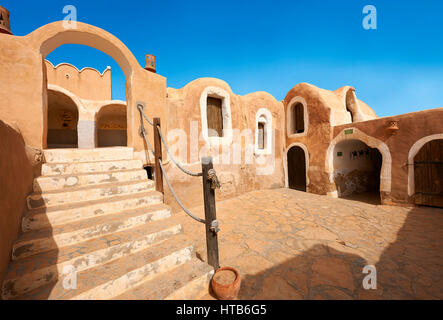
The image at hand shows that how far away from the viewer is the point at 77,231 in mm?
2029

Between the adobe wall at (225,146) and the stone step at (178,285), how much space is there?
3.03 metres

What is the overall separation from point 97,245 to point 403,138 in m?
8.26

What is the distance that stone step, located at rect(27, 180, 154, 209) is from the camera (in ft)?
7.55

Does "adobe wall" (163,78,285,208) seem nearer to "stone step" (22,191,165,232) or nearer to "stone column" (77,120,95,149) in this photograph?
"stone step" (22,191,165,232)

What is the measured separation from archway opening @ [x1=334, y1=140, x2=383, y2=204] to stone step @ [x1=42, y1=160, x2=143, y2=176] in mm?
7914

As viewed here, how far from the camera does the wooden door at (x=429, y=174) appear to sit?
5328mm

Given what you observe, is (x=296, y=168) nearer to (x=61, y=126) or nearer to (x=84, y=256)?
(x=84, y=256)

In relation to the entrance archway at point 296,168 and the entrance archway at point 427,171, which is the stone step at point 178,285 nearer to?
the entrance archway at point 427,171

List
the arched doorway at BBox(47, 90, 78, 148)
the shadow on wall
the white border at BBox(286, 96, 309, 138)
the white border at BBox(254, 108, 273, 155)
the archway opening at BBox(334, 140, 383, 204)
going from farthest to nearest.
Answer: the arched doorway at BBox(47, 90, 78, 148), the white border at BBox(286, 96, 309, 138), the white border at BBox(254, 108, 273, 155), the archway opening at BBox(334, 140, 383, 204), the shadow on wall

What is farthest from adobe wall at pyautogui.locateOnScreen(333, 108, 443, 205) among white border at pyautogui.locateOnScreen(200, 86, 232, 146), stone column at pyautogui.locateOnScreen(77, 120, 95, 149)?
stone column at pyautogui.locateOnScreen(77, 120, 95, 149)

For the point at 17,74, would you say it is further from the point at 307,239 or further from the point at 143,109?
the point at 307,239

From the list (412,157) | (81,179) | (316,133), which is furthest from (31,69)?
(412,157)

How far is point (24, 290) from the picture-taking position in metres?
1.52
